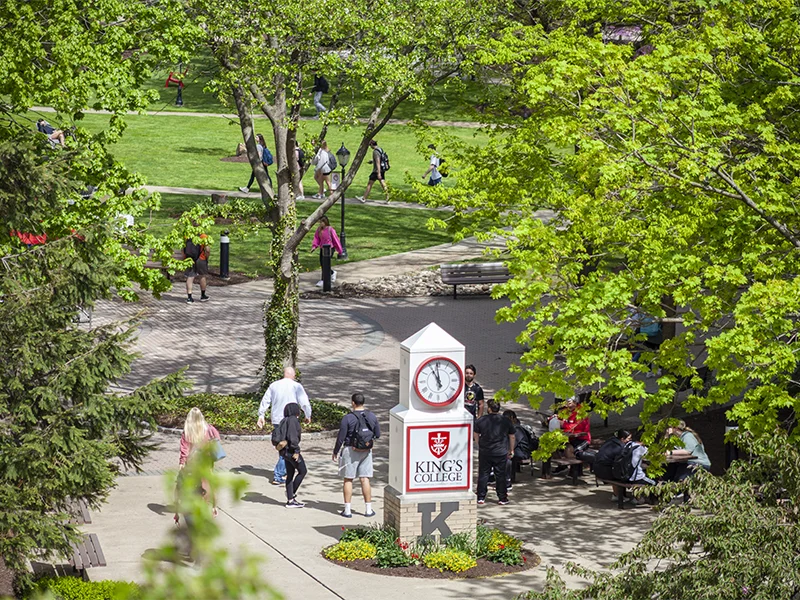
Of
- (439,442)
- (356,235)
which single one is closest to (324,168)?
(356,235)

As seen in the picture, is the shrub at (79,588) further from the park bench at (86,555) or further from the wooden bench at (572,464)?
the wooden bench at (572,464)

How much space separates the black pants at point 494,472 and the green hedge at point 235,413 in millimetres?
3897

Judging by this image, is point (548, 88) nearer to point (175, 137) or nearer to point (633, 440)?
point (633, 440)

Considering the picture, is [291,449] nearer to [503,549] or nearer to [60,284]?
[503,549]

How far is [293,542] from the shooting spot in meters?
14.5

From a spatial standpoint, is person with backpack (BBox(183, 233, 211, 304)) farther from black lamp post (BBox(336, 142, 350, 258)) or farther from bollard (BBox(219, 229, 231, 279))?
black lamp post (BBox(336, 142, 350, 258))

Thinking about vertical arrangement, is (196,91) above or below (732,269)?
above

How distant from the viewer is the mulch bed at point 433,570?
13.5 metres

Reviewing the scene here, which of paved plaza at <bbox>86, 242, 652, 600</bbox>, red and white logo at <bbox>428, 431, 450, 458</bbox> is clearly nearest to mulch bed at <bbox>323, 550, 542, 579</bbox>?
paved plaza at <bbox>86, 242, 652, 600</bbox>

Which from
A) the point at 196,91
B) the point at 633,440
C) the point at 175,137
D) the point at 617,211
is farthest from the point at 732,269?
the point at 196,91

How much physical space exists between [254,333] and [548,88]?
11439mm

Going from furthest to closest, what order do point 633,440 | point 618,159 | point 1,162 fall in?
1. point 633,440
2. point 618,159
3. point 1,162

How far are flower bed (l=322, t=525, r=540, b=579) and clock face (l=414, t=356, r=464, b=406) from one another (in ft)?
5.29

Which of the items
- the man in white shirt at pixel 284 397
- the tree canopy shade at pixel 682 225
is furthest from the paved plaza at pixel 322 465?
the tree canopy shade at pixel 682 225
